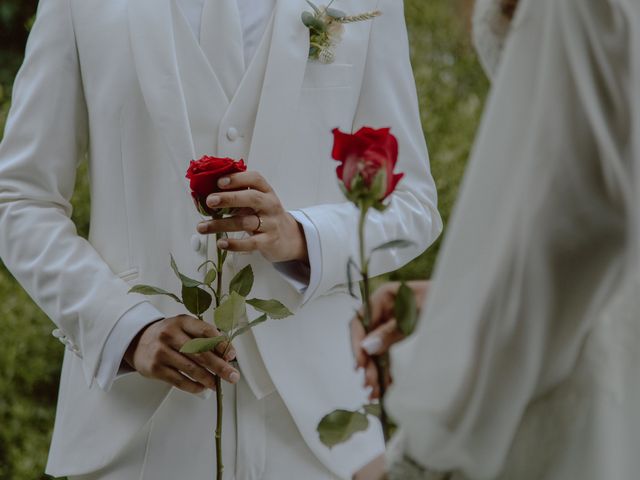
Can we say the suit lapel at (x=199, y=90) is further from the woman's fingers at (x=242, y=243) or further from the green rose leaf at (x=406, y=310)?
the green rose leaf at (x=406, y=310)

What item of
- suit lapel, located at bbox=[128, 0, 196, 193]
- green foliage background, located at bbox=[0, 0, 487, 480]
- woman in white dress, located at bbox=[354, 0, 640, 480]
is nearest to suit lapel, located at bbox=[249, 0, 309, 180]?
suit lapel, located at bbox=[128, 0, 196, 193]

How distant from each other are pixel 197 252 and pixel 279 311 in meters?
0.30

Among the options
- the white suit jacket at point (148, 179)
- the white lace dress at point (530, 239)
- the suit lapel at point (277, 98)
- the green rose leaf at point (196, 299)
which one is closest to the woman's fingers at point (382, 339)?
the white lace dress at point (530, 239)

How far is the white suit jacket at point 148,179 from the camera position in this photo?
2250 mm

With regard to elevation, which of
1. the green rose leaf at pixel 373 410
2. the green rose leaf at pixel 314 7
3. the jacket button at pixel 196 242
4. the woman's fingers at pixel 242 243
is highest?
the green rose leaf at pixel 314 7

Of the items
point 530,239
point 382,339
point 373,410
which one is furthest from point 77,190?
point 530,239

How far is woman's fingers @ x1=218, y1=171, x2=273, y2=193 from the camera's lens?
1969mm

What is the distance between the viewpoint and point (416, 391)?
135 centimetres

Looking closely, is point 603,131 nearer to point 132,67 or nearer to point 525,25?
point 525,25

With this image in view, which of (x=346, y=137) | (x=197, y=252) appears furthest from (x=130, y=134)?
(x=346, y=137)

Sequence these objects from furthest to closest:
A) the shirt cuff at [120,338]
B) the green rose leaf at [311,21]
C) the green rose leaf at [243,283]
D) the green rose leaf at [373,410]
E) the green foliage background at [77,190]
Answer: the green foliage background at [77,190]
the green rose leaf at [311,21]
the shirt cuff at [120,338]
the green rose leaf at [243,283]
the green rose leaf at [373,410]

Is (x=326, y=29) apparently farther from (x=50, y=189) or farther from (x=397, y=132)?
(x=50, y=189)

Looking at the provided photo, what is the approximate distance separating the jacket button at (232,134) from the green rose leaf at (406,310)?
84 centimetres

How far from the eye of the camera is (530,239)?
131cm
